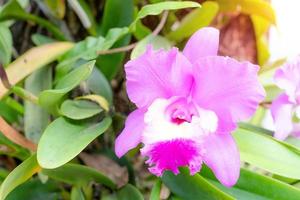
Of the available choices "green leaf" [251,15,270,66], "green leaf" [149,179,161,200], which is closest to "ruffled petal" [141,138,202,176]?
"green leaf" [149,179,161,200]

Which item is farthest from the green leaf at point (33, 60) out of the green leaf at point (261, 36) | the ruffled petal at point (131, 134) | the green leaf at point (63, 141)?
the green leaf at point (261, 36)

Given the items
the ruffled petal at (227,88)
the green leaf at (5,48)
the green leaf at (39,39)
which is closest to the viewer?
the ruffled petal at (227,88)

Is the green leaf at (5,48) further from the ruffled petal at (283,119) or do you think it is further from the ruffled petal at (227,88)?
the ruffled petal at (283,119)

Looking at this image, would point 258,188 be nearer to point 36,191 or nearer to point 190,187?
point 190,187

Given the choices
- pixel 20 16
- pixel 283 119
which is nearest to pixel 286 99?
pixel 283 119

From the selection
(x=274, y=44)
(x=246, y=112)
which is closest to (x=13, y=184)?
(x=246, y=112)

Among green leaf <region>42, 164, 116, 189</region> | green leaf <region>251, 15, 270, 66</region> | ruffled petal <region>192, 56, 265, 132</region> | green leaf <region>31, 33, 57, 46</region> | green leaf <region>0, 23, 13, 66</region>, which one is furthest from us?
green leaf <region>251, 15, 270, 66</region>

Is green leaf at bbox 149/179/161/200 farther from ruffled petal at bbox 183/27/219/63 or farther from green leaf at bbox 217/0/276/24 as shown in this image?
green leaf at bbox 217/0/276/24
